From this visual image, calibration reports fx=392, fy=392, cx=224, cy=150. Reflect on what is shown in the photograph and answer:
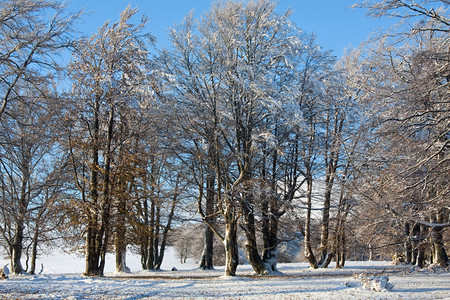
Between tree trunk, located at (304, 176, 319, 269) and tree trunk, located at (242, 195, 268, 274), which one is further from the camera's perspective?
tree trunk, located at (304, 176, 319, 269)

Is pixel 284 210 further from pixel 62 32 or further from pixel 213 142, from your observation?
pixel 62 32

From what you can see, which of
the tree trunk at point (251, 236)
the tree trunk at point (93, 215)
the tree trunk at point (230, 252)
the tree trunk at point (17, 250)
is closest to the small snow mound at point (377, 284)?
the tree trunk at point (230, 252)

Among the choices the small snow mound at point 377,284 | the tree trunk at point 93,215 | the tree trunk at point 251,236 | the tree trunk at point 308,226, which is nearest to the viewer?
the small snow mound at point 377,284

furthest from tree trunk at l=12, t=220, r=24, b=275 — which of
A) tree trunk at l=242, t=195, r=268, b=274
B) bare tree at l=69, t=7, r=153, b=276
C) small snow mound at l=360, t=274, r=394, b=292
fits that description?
small snow mound at l=360, t=274, r=394, b=292

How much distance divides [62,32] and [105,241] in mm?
9121

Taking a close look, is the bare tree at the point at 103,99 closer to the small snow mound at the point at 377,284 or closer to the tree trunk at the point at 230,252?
the tree trunk at the point at 230,252

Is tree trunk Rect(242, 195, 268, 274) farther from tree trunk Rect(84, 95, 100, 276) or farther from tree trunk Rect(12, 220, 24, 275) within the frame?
tree trunk Rect(12, 220, 24, 275)

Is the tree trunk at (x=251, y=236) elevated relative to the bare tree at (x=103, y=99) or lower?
lower

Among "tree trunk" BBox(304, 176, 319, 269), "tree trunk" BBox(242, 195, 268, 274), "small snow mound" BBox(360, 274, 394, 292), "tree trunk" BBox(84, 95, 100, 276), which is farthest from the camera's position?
"tree trunk" BBox(304, 176, 319, 269)

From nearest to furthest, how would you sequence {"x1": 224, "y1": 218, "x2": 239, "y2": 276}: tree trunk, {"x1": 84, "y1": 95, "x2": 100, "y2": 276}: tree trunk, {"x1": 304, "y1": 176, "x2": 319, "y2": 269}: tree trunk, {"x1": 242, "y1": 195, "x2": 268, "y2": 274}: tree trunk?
{"x1": 84, "y1": 95, "x2": 100, "y2": 276}: tree trunk, {"x1": 224, "y1": 218, "x2": 239, "y2": 276}: tree trunk, {"x1": 242, "y1": 195, "x2": 268, "y2": 274}: tree trunk, {"x1": 304, "y1": 176, "x2": 319, "y2": 269}: tree trunk

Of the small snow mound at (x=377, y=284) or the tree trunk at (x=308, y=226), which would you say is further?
the tree trunk at (x=308, y=226)

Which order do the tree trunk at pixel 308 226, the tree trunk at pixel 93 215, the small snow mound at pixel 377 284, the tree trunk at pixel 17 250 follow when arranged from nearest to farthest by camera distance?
the small snow mound at pixel 377 284, the tree trunk at pixel 93 215, the tree trunk at pixel 308 226, the tree trunk at pixel 17 250

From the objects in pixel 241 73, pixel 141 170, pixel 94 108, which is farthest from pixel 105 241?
pixel 241 73

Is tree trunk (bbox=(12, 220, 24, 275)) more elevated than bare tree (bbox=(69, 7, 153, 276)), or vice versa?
bare tree (bbox=(69, 7, 153, 276))
